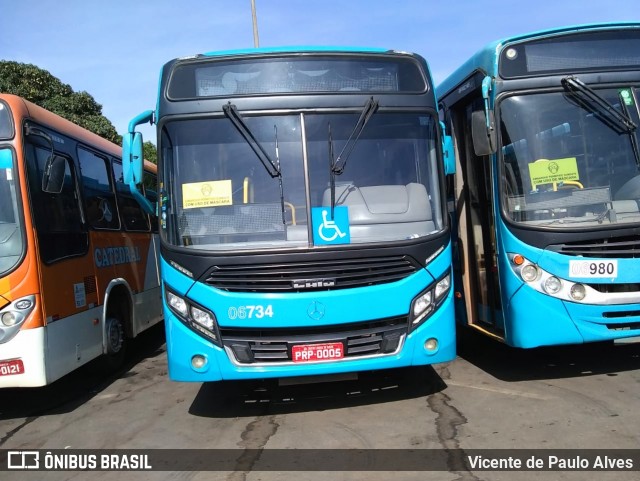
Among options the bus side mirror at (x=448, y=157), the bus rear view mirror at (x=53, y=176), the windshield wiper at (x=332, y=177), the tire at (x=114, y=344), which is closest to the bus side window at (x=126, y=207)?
the tire at (x=114, y=344)

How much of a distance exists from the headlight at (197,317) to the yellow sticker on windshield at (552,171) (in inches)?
125

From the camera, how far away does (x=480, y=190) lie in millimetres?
6277

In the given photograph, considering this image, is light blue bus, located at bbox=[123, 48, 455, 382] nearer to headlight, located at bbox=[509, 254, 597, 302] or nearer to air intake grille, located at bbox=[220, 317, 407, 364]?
air intake grille, located at bbox=[220, 317, 407, 364]

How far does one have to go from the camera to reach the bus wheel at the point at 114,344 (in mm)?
7024

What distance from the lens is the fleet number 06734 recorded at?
15.2ft

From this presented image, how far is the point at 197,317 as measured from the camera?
4.76m

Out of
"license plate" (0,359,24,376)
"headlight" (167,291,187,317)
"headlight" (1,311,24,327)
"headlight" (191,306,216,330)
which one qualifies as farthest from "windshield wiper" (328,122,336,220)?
"license plate" (0,359,24,376)

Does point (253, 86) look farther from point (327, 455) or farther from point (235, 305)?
point (327, 455)

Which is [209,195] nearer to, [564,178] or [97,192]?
[97,192]

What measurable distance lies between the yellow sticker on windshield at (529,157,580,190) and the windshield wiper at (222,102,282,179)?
7.84ft

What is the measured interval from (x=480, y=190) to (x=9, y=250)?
185 inches

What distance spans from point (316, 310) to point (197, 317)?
987mm

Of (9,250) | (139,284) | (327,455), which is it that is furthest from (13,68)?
(327,455)

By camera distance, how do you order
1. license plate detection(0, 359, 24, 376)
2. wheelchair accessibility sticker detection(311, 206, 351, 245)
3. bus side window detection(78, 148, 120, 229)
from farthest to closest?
bus side window detection(78, 148, 120, 229) < license plate detection(0, 359, 24, 376) < wheelchair accessibility sticker detection(311, 206, 351, 245)
